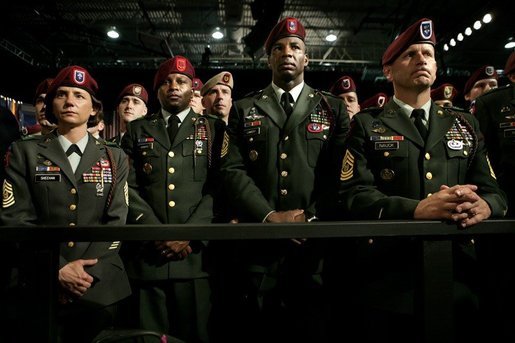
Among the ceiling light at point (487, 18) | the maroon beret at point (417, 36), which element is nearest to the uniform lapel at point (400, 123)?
the maroon beret at point (417, 36)

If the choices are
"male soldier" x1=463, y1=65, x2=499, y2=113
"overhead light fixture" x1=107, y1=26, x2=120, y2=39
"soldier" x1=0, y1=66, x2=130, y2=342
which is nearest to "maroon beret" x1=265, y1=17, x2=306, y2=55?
"soldier" x1=0, y1=66, x2=130, y2=342

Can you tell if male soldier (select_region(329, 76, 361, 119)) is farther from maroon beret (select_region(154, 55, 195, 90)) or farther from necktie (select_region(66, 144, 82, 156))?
necktie (select_region(66, 144, 82, 156))

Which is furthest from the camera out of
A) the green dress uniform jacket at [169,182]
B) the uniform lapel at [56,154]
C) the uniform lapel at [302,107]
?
the green dress uniform jacket at [169,182]

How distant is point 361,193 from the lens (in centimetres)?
182

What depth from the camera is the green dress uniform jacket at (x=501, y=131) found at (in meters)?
2.34

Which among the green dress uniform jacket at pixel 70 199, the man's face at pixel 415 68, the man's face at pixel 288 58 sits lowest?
the green dress uniform jacket at pixel 70 199

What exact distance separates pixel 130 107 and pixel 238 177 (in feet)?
7.63

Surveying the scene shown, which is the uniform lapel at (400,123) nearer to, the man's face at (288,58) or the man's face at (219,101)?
the man's face at (288,58)

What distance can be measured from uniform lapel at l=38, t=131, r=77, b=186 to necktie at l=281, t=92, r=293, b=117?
3.87 ft

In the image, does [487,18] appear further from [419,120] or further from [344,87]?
[419,120]

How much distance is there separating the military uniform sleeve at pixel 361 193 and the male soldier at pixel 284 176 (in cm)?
20

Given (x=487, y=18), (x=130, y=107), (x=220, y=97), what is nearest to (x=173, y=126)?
(x=220, y=97)

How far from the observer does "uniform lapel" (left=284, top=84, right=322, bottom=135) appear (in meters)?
2.14

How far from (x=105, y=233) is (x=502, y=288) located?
180 cm
